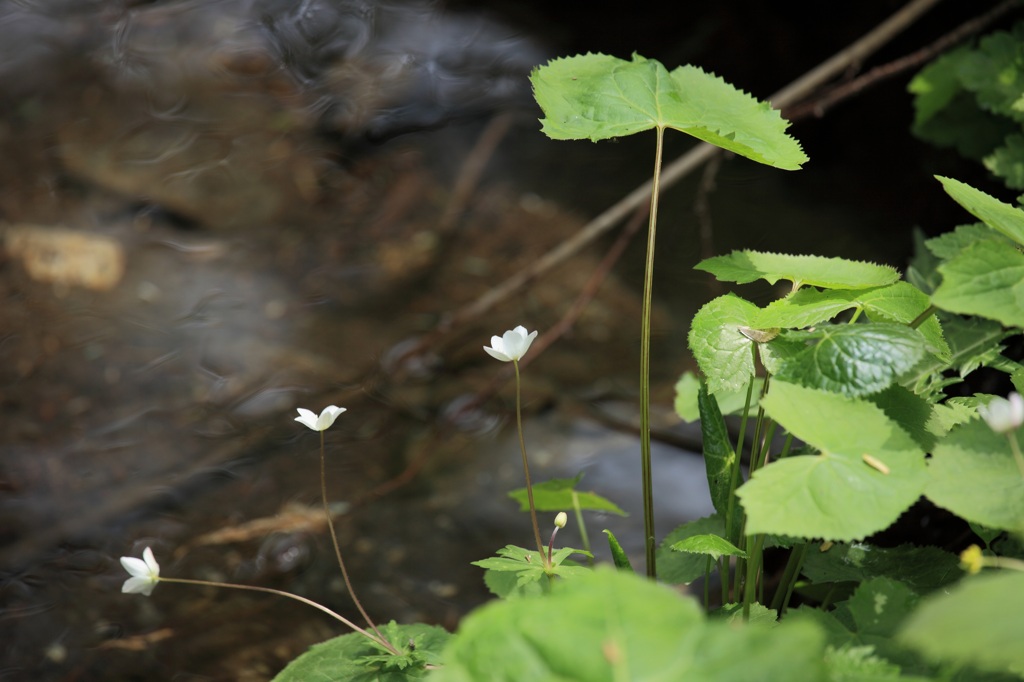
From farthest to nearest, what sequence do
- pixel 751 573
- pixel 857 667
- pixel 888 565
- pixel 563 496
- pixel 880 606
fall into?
pixel 563 496
pixel 888 565
pixel 751 573
pixel 880 606
pixel 857 667

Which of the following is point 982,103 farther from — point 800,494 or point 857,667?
point 857,667

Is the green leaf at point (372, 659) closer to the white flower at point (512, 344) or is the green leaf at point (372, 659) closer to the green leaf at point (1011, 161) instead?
the white flower at point (512, 344)

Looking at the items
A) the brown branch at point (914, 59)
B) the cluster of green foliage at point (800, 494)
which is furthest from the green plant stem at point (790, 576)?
the brown branch at point (914, 59)

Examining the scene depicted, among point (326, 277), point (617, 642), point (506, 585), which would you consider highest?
point (617, 642)

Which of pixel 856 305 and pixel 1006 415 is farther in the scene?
pixel 856 305

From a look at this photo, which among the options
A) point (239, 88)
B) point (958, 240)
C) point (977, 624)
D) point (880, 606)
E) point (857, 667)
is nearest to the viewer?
point (977, 624)

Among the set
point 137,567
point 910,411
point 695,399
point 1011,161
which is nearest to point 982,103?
point 1011,161
